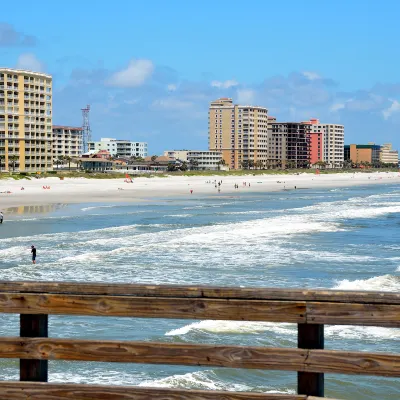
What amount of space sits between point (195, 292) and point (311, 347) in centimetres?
75

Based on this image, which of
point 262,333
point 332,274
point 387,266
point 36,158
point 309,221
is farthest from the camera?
point 36,158

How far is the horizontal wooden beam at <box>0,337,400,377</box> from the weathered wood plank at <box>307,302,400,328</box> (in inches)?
7.0

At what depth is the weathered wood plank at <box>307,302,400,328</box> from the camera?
407 centimetres

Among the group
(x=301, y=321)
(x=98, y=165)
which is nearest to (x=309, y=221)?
(x=301, y=321)

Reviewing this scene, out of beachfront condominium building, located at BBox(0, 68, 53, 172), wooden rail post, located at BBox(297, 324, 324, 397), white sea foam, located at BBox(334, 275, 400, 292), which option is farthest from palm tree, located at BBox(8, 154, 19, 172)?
wooden rail post, located at BBox(297, 324, 324, 397)

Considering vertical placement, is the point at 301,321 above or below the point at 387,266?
above

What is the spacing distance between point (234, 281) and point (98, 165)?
6308 inches

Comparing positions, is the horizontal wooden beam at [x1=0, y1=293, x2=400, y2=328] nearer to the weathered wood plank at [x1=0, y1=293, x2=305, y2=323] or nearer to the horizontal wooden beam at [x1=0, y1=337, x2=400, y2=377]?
the weathered wood plank at [x1=0, y1=293, x2=305, y2=323]

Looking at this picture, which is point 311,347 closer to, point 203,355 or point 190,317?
point 203,355

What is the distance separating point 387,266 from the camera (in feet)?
89.2

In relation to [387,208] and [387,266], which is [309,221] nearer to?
[387,208]

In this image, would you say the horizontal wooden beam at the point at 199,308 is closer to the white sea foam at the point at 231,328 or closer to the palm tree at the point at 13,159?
the white sea foam at the point at 231,328

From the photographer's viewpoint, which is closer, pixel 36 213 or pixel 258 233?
pixel 258 233

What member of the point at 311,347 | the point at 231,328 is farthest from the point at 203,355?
the point at 231,328
